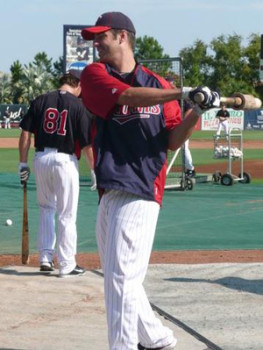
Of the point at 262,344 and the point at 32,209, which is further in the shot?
the point at 32,209

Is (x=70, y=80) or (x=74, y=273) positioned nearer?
(x=74, y=273)

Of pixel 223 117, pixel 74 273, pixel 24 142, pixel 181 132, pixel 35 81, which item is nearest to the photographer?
pixel 181 132

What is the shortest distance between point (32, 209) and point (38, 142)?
21.3ft

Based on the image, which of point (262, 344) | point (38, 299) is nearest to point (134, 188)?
point (262, 344)

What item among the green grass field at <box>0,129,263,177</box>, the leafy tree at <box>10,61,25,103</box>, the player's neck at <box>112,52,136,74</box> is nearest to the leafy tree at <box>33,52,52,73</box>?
the leafy tree at <box>10,61,25,103</box>

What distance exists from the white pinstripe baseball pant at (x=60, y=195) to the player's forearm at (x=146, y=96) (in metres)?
3.68

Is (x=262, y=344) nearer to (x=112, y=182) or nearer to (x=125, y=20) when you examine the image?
(x=112, y=182)

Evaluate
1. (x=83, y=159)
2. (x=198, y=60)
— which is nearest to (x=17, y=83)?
(x=198, y=60)

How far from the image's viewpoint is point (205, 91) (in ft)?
16.5

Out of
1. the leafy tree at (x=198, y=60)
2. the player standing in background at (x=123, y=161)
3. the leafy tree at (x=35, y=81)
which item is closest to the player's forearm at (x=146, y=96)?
the player standing in background at (x=123, y=161)

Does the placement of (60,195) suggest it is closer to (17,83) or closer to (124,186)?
(124,186)

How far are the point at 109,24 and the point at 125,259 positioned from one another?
1.30 meters

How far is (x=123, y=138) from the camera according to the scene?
5285mm

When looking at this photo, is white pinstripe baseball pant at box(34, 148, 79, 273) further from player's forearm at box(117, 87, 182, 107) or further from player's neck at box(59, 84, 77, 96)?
player's forearm at box(117, 87, 182, 107)
